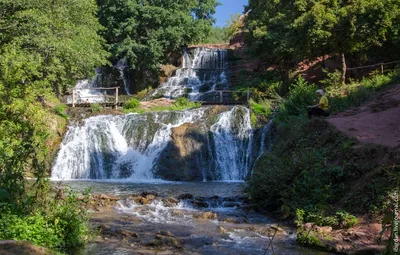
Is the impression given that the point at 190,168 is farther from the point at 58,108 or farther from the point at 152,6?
the point at 152,6

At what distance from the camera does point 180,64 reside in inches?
1437

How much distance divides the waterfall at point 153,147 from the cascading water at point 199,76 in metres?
9.27

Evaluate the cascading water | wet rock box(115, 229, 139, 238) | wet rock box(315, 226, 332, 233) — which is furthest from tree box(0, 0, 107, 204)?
the cascading water

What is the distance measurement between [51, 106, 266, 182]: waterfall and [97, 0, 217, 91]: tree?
12.7 meters

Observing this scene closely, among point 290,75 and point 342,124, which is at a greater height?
point 290,75

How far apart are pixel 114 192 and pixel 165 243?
700cm

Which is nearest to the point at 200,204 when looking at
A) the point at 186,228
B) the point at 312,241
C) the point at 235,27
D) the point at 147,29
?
the point at 186,228

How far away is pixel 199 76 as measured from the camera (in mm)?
33344

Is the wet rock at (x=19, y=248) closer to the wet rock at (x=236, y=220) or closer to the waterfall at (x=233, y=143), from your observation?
the wet rock at (x=236, y=220)

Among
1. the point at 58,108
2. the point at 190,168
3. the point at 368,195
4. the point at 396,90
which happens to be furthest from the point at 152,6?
the point at 368,195

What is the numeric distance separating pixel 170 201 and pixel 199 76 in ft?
73.0

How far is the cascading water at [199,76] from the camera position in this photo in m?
31.6

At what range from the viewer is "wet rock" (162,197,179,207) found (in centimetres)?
1172

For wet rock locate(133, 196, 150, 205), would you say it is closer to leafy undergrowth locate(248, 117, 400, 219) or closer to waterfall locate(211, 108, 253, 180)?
leafy undergrowth locate(248, 117, 400, 219)
